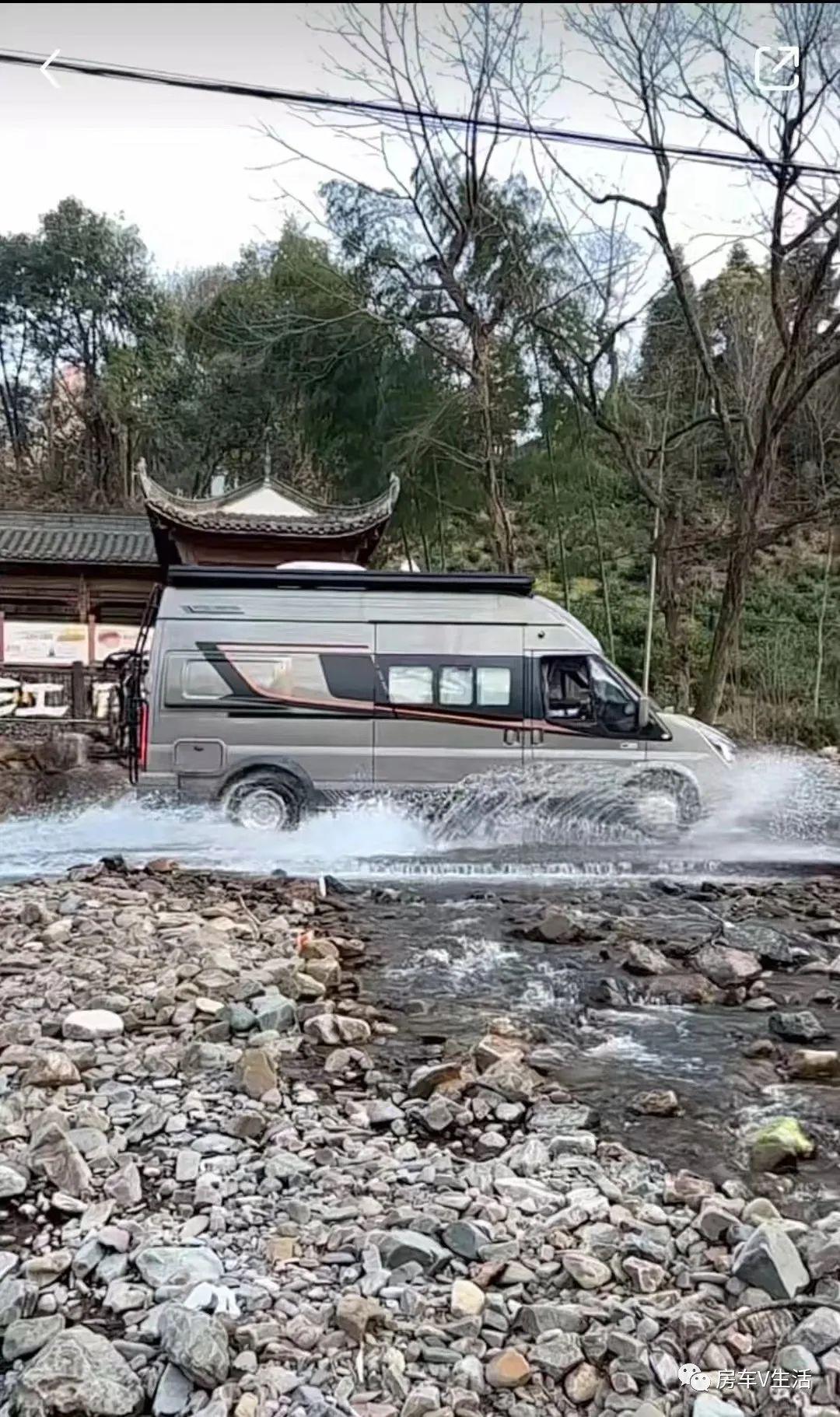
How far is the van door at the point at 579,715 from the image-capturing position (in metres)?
8.44

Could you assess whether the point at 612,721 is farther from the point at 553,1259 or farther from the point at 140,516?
the point at 140,516

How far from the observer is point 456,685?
8.45 meters

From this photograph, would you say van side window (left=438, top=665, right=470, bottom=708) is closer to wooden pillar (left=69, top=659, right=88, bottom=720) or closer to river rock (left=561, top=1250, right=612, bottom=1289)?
river rock (left=561, top=1250, right=612, bottom=1289)

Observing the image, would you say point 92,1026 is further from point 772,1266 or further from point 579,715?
point 579,715

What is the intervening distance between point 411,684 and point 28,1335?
645 centimetres

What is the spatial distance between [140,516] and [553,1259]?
18028mm

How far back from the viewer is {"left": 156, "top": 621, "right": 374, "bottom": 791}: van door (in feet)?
27.1

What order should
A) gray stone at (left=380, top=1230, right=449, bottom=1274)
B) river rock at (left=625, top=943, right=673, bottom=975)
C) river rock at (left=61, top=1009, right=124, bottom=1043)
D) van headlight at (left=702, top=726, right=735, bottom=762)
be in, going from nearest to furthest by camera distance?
1. gray stone at (left=380, top=1230, right=449, bottom=1274)
2. river rock at (left=61, top=1009, right=124, bottom=1043)
3. river rock at (left=625, top=943, right=673, bottom=975)
4. van headlight at (left=702, top=726, right=735, bottom=762)

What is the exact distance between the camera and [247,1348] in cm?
217

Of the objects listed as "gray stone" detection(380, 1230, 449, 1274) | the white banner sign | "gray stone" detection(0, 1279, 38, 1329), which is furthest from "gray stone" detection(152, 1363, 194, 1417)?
the white banner sign

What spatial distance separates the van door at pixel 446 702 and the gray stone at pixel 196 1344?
6.24 m

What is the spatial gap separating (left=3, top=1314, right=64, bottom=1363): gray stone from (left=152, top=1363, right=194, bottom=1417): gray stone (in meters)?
0.29

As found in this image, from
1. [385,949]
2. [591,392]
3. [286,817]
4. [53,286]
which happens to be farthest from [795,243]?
[53,286]

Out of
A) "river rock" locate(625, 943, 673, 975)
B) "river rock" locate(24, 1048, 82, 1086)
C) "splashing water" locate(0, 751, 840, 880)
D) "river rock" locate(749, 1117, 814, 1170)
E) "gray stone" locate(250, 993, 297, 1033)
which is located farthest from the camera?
"splashing water" locate(0, 751, 840, 880)
